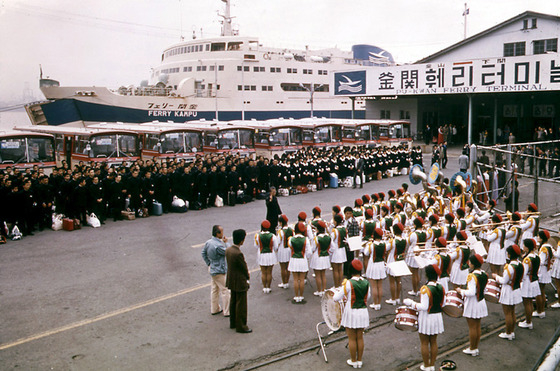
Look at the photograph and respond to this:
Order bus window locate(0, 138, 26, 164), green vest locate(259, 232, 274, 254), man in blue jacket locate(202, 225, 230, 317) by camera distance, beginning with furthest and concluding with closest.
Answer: bus window locate(0, 138, 26, 164), green vest locate(259, 232, 274, 254), man in blue jacket locate(202, 225, 230, 317)

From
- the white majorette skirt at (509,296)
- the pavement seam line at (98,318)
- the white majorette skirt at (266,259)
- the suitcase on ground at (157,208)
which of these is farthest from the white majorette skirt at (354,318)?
the suitcase on ground at (157,208)

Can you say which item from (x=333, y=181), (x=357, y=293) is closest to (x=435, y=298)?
(x=357, y=293)

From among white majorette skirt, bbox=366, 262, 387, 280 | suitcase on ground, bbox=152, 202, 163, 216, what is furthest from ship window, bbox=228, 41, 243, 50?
white majorette skirt, bbox=366, 262, 387, 280

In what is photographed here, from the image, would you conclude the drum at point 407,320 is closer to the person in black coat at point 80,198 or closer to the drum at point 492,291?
the drum at point 492,291

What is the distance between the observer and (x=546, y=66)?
2812cm

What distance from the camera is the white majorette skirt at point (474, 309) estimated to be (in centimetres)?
729

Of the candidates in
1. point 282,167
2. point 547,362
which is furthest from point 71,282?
point 282,167

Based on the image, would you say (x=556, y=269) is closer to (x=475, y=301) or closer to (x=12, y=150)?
(x=475, y=301)

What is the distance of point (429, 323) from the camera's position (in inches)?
267

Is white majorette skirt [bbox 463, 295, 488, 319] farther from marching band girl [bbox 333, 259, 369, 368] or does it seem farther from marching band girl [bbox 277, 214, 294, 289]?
marching band girl [bbox 277, 214, 294, 289]

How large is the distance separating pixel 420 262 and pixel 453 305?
64.5 inches

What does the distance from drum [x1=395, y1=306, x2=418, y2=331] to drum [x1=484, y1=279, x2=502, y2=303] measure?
1737 mm

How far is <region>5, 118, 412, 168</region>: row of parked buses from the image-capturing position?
19.3m

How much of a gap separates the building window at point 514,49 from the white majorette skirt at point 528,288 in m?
30.0
